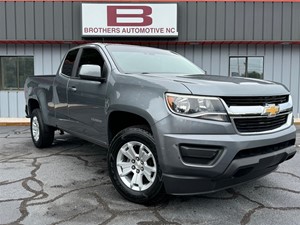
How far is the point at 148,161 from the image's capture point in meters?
3.32

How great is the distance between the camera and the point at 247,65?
11.9 metres

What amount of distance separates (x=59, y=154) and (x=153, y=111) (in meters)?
3.34

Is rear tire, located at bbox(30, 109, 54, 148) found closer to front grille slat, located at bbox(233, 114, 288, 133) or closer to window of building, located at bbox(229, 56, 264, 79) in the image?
front grille slat, located at bbox(233, 114, 288, 133)

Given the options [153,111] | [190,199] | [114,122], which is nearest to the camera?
[153,111]

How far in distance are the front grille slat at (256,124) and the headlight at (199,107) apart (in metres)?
0.17

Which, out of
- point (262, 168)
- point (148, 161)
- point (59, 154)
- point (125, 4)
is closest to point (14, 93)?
point (125, 4)

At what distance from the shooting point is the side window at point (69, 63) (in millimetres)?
5120

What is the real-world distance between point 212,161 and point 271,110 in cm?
87

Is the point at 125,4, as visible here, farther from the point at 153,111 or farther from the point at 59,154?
the point at 153,111

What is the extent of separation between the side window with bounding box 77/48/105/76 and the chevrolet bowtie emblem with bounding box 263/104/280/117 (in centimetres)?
208

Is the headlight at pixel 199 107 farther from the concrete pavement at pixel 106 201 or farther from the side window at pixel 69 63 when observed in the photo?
the side window at pixel 69 63

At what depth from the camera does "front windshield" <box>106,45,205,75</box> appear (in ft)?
13.5

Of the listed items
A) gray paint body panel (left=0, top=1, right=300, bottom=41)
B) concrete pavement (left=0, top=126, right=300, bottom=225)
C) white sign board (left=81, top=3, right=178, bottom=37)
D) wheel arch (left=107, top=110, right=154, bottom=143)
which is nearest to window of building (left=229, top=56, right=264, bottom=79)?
gray paint body panel (left=0, top=1, right=300, bottom=41)

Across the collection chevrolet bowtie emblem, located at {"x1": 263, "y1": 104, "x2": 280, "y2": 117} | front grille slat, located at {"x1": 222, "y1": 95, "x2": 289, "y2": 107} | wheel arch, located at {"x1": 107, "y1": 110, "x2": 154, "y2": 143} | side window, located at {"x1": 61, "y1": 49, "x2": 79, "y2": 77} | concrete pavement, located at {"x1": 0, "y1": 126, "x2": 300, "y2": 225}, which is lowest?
concrete pavement, located at {"x1": 0, "y1": 126, "x2": 300, "y2": 225}
